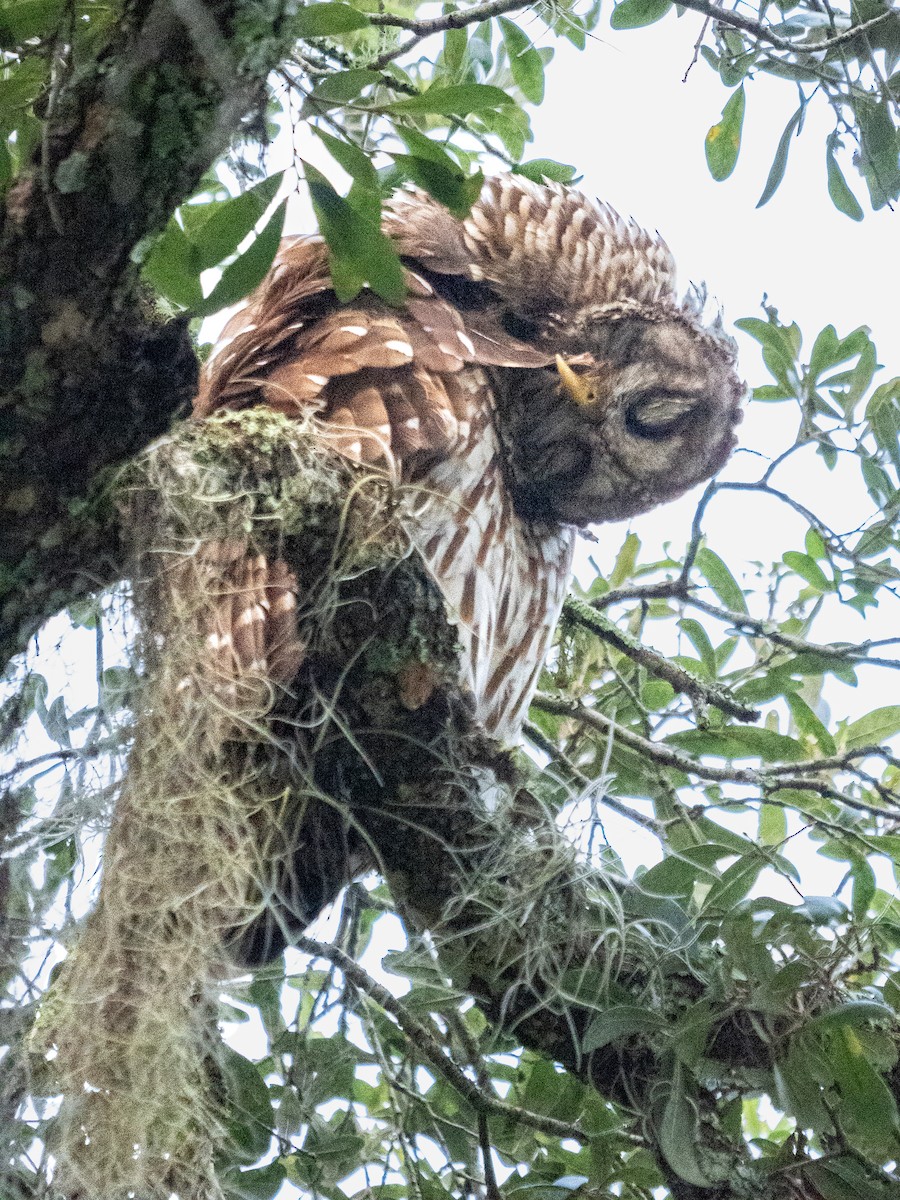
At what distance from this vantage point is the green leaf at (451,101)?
1.84 meters

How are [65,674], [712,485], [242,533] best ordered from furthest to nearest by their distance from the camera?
[712,485] → [242,533] → [65,674]

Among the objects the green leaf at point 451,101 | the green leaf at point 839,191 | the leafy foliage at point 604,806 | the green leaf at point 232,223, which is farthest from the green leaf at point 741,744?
the green leaf at point 232,223

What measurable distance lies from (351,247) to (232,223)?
0.17m

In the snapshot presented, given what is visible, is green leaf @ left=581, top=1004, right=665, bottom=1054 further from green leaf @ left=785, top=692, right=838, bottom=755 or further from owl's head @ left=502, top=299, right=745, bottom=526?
owl's head @ left=502, top=299, right=745, bottom=526

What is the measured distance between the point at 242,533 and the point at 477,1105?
1.13 m

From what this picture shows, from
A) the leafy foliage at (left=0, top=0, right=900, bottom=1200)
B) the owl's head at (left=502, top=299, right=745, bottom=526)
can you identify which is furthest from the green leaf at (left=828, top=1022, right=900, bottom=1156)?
the owl's head at (left=502, top=299, right=745, bottom=526)

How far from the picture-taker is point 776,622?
11.4 ft

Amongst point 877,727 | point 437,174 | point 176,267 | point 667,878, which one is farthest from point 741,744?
point 176,267

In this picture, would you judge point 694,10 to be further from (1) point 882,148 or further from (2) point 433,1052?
(2) point 433,1052

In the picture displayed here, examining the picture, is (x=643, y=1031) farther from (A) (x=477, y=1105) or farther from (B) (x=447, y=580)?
(B) (x=447, y=580)

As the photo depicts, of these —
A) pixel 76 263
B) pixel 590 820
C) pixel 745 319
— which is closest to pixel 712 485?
pixel 745 319

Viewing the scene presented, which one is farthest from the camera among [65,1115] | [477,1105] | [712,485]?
[712,485]

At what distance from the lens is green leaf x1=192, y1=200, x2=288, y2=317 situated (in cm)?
183

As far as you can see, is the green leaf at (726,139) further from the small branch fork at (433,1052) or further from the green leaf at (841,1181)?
the green leaf at (841,1181)
